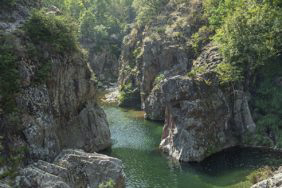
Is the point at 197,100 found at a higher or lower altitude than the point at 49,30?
lower

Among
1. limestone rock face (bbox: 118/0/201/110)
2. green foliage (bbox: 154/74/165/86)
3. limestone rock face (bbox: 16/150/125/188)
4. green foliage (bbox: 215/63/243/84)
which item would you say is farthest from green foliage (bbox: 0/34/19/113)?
green foliage (bbox: 154/74/165/86)

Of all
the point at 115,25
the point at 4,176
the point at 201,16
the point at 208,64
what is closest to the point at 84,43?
the point at 115,25

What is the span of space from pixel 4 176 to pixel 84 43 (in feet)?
255

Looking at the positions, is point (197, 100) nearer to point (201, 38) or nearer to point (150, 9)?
point (201, 38)

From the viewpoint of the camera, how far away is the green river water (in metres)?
38.4

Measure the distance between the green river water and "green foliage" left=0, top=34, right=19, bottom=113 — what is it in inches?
554

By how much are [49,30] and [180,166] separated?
69.4 feet

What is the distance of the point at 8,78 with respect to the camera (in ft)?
115

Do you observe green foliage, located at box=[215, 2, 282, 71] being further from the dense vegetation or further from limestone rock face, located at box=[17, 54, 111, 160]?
limestone rock face, located at box=[17, 54, 111, 160]

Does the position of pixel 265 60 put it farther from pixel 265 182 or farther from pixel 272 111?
pixel 265 182

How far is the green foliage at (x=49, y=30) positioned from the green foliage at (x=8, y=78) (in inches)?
160

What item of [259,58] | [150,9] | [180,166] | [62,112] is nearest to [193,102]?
[180,166]

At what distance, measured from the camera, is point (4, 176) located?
28062 millimetres

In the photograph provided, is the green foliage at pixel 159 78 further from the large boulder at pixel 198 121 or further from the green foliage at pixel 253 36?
the large boulder at pixel 198 121
